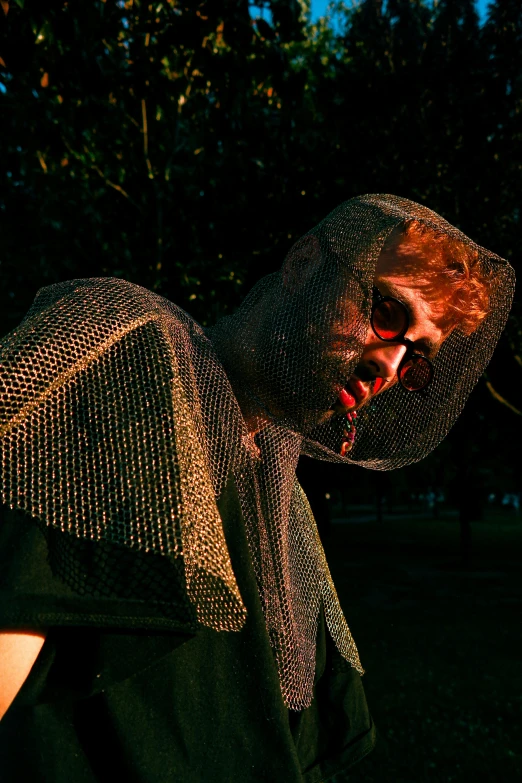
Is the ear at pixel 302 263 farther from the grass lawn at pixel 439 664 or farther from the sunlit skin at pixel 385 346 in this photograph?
the grass lawn at pixel 439 664

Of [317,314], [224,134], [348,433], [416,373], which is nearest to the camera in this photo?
[317,314]

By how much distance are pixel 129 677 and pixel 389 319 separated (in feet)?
3.42

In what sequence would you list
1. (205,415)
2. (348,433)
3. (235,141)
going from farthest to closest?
(235,141) < (348,433) < (205,415)

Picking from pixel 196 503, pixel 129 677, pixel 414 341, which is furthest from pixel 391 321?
pixel 129 677

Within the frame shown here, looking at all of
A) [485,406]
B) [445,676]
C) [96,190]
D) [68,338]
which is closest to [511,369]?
[485,406]

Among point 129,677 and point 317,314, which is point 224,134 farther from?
point 129,677

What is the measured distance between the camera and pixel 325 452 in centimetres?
212

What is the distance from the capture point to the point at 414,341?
1871 mm

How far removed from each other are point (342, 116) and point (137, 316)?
12656 millimetres

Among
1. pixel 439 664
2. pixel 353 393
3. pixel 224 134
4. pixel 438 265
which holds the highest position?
pixel 224 134

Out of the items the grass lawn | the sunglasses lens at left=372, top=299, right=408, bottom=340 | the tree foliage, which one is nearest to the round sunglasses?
the sunglasses lens at left=372, top=299, right=408, bottom=340

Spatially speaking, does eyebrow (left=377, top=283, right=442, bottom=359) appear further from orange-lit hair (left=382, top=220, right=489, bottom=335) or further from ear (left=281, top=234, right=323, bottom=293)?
ear (left=281, top=234, right=323, bottom=293)

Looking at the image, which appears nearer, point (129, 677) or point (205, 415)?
point (129, 677)

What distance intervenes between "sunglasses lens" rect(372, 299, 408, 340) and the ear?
20 cm
